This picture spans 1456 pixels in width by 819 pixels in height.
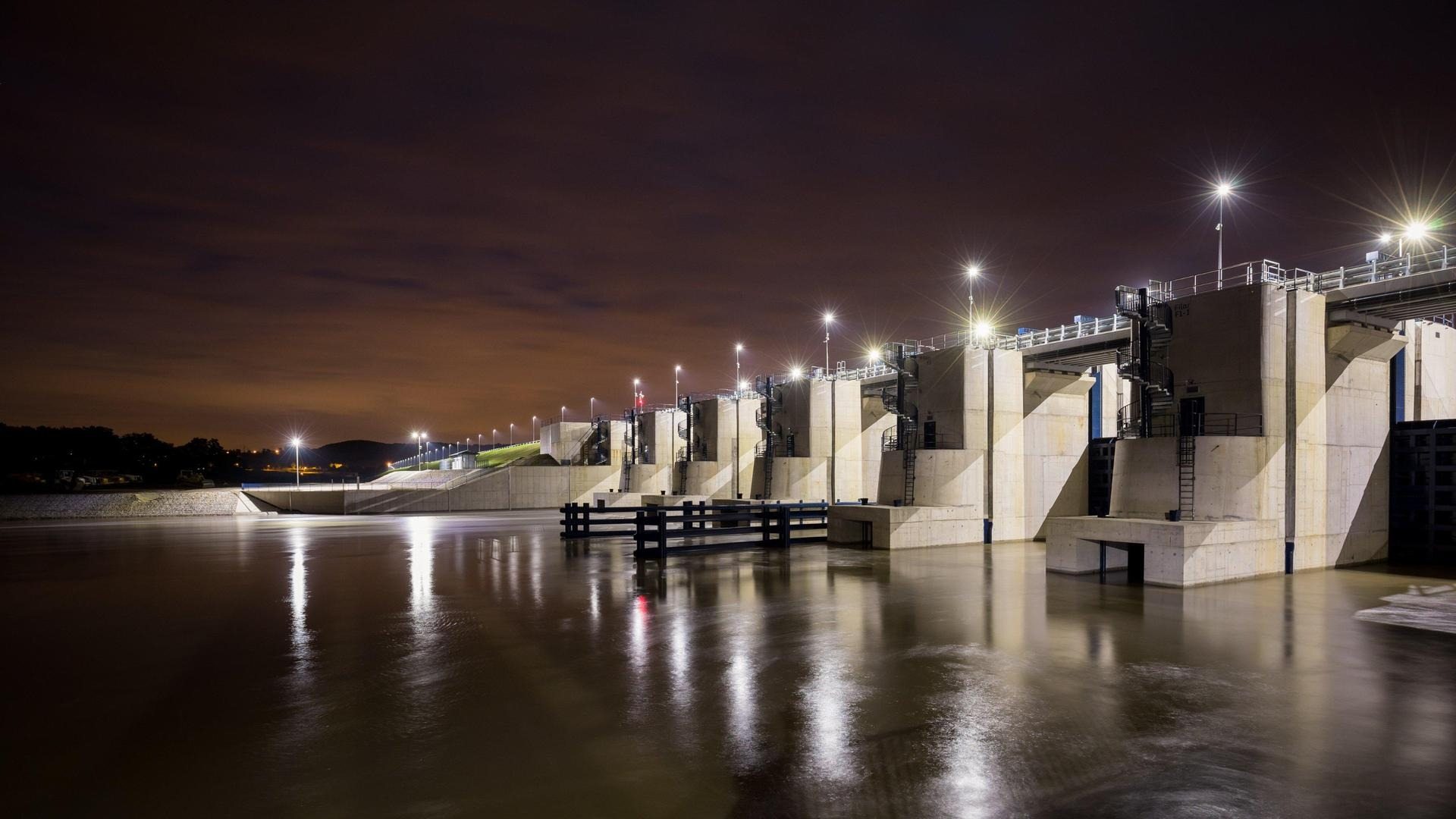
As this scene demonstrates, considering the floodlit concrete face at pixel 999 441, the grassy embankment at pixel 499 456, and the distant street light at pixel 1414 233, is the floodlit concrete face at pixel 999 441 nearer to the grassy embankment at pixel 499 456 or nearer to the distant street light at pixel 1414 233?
the distant street light at pixel 1414 233

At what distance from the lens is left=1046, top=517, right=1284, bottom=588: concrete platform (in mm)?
20797

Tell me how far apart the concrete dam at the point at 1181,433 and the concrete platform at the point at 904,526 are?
0.09 metres

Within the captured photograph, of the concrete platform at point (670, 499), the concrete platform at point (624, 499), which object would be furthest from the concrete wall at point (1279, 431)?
the concrete platform at point (624, 499)

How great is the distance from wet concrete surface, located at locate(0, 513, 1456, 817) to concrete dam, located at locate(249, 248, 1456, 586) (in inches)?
127

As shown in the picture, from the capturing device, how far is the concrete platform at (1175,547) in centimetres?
2080

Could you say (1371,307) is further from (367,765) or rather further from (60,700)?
(60,700)

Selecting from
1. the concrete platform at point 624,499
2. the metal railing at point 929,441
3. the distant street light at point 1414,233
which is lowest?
the concrete platform at point 624,499

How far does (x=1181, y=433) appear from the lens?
24109 mm

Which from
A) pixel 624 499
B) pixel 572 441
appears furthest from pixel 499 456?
pixel 624 499

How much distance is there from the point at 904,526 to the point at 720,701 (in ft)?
69.9

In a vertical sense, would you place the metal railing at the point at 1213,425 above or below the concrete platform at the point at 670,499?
above

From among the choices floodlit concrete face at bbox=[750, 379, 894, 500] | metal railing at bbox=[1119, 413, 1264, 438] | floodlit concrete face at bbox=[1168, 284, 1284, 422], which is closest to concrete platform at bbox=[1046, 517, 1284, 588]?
metal railing at bbox=[1119, 413, 1264, 438]

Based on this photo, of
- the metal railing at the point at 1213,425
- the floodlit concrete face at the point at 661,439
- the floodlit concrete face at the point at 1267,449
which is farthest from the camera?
the floodlit concrete face at the point at 661,439

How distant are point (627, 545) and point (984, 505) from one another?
1553cm
